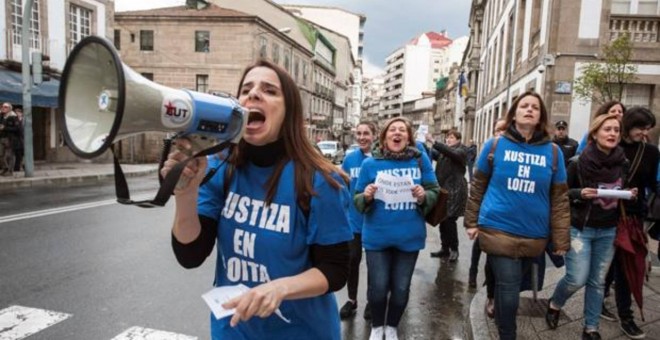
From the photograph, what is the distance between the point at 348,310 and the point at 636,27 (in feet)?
48.5

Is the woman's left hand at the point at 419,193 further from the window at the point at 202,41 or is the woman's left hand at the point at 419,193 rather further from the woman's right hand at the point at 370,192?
the window at the point at 202,41

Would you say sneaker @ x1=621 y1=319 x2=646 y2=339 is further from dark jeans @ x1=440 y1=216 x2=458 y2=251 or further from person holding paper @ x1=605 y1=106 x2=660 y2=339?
dark jeans @ x1=440 y1=216 x2=458 y2=251

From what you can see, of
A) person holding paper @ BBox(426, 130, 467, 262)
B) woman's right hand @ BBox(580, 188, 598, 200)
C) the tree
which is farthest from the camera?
the tree

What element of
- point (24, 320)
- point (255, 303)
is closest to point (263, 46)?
point (24, 320)

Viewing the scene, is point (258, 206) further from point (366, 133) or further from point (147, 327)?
point (366, 133)

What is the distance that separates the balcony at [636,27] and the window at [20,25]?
19898mm

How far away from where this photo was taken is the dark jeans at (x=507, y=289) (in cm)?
320

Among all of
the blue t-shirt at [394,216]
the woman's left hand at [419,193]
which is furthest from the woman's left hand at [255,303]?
the woman's left hand at [419,193]

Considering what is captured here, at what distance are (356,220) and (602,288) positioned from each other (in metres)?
2.04

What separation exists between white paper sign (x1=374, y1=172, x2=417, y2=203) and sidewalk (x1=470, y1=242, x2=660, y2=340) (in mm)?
1237

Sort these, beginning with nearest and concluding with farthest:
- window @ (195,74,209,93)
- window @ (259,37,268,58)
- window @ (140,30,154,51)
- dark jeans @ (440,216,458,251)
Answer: dark jeans @ (440,216,458,251) < window @ (140,30,154,51) < window @ (195,74,209,93) < window @ (259,37,268,58)

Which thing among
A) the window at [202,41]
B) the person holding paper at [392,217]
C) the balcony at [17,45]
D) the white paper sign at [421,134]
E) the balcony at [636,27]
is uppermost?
the window at [202,41]

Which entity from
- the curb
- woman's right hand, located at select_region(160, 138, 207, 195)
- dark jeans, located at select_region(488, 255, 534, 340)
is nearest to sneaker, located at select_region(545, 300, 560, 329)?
dark jeans, located at select_region(488, 255, 534, 340)

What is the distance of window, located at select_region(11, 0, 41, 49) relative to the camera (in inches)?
691
